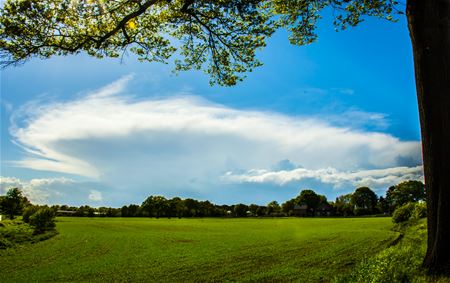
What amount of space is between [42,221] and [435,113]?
50.0m

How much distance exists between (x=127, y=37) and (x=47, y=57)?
365cm

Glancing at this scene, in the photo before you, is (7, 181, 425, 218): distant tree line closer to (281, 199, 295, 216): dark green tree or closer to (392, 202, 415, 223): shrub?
(281, 199, 295, 216): dark green tree

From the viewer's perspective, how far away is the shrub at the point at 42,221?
4496 cm

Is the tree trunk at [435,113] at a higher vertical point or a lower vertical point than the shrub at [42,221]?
higher

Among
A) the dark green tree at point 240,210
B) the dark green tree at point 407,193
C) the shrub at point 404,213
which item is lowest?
the dark green tree at point 240,210

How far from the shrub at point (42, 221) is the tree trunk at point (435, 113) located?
4717 cm

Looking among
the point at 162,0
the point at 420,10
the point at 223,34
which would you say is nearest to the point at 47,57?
the point at 162,0

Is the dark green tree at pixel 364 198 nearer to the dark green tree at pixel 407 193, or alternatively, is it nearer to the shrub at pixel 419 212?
the dark green tree at pixel 407 193

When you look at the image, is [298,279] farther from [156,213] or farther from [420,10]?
[156,213]

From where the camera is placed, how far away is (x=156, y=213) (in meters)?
141

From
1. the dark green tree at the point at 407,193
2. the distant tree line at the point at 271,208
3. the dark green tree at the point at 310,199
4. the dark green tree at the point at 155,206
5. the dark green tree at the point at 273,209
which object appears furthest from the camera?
the dark green tree at the point at 273,209

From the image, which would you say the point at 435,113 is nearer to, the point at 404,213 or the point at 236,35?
the point at 236,35

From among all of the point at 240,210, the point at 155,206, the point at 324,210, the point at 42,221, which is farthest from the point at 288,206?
the point at 42,221

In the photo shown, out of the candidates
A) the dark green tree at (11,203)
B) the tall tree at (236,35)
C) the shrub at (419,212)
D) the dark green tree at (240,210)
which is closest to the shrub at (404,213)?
the shrub at (419,212)
